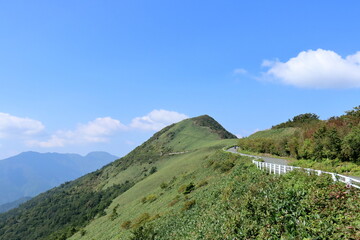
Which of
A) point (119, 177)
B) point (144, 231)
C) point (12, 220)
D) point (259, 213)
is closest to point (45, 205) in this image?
point (12, 220)

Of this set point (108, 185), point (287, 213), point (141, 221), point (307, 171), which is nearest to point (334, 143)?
point (307, 171)

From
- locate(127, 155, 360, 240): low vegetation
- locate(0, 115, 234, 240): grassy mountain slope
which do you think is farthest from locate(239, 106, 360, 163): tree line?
locate(0, 115, 234, 240): grassy mountain slope

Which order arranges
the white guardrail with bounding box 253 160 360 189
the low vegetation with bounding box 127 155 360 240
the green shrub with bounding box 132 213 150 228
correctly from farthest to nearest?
the green shrub with bounding box 132 213 150 228 → the white guardrail with bounding box 253 160 360 189 → the low vegetation with bounding box 127 155 360 240

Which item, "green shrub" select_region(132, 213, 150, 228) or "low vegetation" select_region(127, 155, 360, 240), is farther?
"green shrub" select_region(132, 213, 150, 228)

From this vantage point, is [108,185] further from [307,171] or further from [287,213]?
[287,213]

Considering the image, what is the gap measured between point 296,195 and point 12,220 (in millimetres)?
198904

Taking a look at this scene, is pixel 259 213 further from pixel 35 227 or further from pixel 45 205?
pixel 45 205

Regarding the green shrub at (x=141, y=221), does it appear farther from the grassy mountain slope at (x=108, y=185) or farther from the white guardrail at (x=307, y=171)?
the grassy mountain slope at (x=108, y=185)

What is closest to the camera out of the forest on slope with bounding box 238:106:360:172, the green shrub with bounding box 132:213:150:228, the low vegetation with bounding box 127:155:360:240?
the low vegetation with bounding box 127:155:360:240

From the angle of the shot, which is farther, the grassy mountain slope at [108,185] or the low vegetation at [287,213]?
the grassy mountain slope at [108,185]

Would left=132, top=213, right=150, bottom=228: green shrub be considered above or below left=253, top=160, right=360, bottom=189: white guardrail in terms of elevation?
below

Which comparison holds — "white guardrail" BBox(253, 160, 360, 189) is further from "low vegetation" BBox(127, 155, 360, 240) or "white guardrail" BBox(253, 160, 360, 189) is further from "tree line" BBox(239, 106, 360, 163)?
"tree line" BBox(239, 106, 360, 163)

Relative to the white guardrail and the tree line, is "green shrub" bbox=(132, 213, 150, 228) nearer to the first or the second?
the white guardrail

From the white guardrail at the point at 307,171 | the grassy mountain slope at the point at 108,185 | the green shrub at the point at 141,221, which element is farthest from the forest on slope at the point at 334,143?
the grassy mountain slope at the point at 108,185
